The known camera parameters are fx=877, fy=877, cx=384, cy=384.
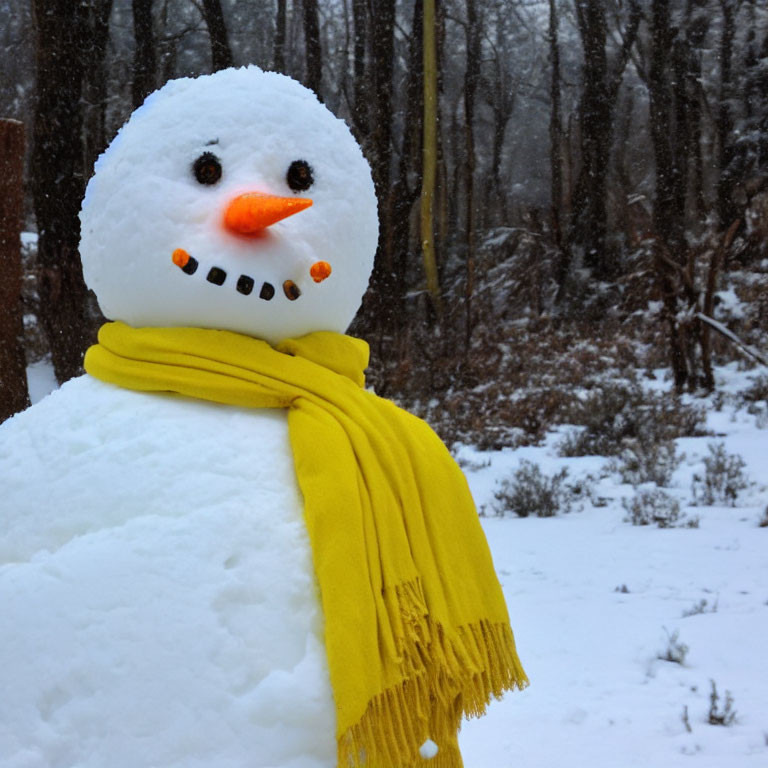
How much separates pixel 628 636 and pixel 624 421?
4.44 meters

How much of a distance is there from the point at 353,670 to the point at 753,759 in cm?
197

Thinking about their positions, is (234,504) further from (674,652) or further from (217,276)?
(674,652)

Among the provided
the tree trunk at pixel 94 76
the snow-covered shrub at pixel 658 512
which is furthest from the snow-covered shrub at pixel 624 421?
the tree trunk at pixel 94 76

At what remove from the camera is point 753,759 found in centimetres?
275

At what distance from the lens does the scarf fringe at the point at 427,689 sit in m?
1.42

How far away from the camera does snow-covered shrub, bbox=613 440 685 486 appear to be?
619 centimetres

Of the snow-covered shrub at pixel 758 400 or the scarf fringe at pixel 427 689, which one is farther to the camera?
the snow-covered shrub at pixel 758 400

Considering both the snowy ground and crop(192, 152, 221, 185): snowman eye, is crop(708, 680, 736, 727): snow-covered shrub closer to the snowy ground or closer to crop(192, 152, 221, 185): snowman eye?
the snowy ground

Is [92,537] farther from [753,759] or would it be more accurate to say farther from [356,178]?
[753,759]

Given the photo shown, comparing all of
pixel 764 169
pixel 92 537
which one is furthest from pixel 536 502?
pixel 764 169

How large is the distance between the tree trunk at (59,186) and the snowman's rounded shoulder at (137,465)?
4844 millimetres

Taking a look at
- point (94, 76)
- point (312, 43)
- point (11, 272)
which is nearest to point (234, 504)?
point (11, 272)

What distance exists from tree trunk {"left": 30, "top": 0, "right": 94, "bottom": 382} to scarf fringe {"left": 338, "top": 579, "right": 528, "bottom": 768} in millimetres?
5161

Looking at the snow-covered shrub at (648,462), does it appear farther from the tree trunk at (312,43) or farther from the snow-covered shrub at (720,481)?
the tree trunk at (312,43)
